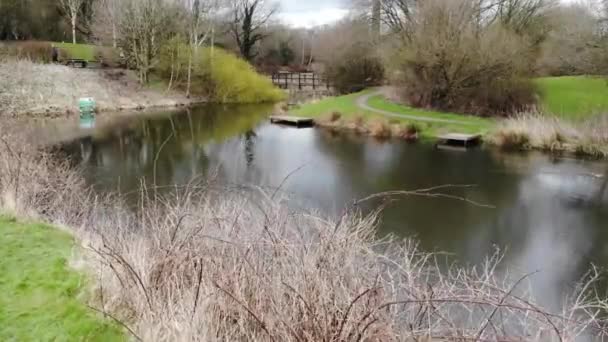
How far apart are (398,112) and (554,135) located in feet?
22.7

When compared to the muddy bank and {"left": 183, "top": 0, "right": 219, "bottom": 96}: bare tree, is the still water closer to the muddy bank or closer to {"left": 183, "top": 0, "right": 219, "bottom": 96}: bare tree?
the muddy bank

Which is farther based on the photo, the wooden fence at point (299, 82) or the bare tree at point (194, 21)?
the wooden fence at point (299, 82)

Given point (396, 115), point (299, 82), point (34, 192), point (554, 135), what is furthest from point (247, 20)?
point (34, 192)

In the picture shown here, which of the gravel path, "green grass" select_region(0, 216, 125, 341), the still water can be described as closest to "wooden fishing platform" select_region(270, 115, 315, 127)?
the still water

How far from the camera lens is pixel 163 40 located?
2906 centimetres

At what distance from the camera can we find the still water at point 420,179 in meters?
6.93

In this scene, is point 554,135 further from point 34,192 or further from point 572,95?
point 34,192

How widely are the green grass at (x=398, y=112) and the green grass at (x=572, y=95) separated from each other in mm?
2954

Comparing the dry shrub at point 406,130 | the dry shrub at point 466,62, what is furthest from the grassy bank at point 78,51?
the dry shrub at point 406,130

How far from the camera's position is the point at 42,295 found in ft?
11.4

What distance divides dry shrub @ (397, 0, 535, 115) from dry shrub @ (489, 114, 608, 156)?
3.07 meters

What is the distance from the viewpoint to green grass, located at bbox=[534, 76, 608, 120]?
18.0m

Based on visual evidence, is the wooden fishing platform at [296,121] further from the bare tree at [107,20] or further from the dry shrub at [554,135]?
the bare tree at [107,20]

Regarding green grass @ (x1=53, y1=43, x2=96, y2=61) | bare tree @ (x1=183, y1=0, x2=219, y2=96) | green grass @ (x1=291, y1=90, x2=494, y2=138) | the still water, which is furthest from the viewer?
green grass @ (x1=53, y1=43, x2=96, y2=61)
